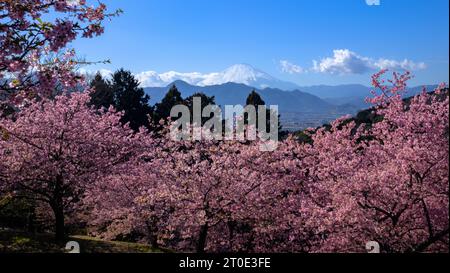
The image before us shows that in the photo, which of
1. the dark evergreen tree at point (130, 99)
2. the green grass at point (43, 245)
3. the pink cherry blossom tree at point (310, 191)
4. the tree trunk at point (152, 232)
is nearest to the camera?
the pink cherry blossom tree at point (310, 191)

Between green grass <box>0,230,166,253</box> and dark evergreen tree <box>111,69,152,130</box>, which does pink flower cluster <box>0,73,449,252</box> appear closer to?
green grass <box>0,230,166,253</box>

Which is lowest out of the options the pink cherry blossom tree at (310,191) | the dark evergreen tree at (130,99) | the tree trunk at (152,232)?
the tree trunk at (152,232)

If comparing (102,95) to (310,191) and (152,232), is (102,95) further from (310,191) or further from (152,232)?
(310,191)

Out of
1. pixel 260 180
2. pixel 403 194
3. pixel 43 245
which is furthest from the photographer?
→ pixel 260 180

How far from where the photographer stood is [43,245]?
1525cm

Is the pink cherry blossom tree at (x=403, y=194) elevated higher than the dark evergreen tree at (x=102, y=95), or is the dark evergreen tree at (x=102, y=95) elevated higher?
the dark evergreen tree at (x=102, y=95)

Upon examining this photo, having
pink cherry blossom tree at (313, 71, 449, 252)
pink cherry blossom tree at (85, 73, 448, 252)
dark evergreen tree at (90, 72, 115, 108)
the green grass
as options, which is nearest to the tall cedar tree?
dark evergreen tree at (90, 72, 115, 108)

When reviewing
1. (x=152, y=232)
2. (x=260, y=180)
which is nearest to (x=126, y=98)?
(x=152, y=232)

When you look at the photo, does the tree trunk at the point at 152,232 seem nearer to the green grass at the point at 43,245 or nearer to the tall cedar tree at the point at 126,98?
the green grass at the point at 43,245

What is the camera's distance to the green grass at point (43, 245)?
14352 millimetres

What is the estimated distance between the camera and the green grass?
47.1 ft

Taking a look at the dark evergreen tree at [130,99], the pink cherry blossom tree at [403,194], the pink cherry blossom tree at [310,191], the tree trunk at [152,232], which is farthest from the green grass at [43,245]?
the dark evergreen tree at [130,99]
